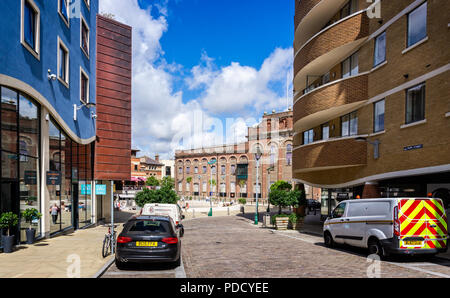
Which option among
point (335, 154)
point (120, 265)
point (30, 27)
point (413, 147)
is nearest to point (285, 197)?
→ point (335, 154)

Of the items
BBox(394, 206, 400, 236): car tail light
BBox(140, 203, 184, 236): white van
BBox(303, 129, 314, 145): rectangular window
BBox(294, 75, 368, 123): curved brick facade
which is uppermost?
BBox(294, 75, 368, 123): curved brick facade

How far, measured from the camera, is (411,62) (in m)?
13.0

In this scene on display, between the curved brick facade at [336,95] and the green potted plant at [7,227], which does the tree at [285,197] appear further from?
the green potted plant at [7,227]

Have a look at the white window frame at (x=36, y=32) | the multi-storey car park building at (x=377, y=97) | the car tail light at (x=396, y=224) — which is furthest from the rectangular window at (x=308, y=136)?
the white window frame at (x=36, y=32)

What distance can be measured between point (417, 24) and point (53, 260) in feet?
50.6

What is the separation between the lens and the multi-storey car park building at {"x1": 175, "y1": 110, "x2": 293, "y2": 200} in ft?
217

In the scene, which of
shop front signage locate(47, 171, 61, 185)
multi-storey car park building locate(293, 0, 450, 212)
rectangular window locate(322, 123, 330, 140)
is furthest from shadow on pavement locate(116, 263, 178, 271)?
rectangular window locate(322, 123, 330, 140)

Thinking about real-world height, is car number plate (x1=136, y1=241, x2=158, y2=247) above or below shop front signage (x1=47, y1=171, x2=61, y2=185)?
below

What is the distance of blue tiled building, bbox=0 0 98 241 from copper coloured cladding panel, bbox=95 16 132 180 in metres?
1.57

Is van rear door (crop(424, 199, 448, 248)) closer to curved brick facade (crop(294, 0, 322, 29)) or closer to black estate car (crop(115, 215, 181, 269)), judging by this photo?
black estate car (crop(115, 215, 181, 269))

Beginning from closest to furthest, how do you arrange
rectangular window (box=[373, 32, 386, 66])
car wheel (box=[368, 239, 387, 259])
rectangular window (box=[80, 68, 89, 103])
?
car wheel (box=[368, 239, 387, 259]) → rectangular window (box=[373, 32, 386, 66]) → rectangular window (box=[80, 68, 89, 103])
